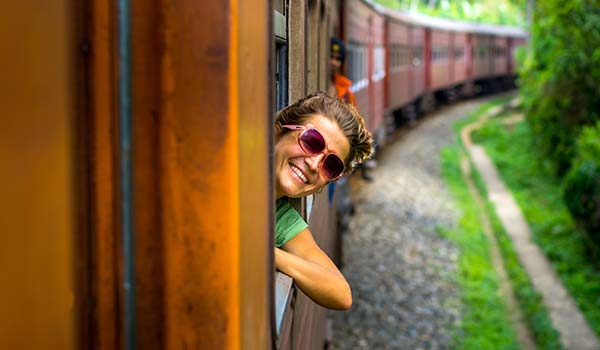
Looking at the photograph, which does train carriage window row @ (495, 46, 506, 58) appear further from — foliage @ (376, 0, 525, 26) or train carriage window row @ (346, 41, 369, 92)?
train carriage window row @ (346, 41, 369, 92)

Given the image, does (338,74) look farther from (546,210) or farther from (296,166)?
(546,210)

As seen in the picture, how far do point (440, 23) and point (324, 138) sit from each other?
24624 millimetres

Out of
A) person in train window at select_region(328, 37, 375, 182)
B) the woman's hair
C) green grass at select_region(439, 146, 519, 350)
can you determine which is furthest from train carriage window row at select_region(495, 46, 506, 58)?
the woman's hair

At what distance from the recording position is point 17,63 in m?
1.08

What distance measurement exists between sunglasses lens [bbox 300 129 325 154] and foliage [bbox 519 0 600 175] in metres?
12.5

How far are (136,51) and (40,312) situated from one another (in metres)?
0.37

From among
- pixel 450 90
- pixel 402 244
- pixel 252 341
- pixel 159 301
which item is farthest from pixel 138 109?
pixel 450 90

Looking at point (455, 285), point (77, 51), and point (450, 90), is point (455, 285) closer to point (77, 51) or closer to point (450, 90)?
point (77, 51)

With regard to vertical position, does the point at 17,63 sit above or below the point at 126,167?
above

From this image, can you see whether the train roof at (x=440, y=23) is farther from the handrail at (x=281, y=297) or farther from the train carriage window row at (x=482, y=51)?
the handrail at (x=281, y=297)

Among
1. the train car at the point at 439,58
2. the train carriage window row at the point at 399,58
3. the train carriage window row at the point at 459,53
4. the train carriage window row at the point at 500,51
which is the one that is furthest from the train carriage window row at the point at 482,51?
the train carriage window row at the point at 399,58

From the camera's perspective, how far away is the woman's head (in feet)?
6.88

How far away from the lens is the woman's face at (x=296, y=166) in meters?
2.09

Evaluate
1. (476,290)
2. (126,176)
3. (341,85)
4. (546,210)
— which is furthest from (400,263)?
(126,176)
